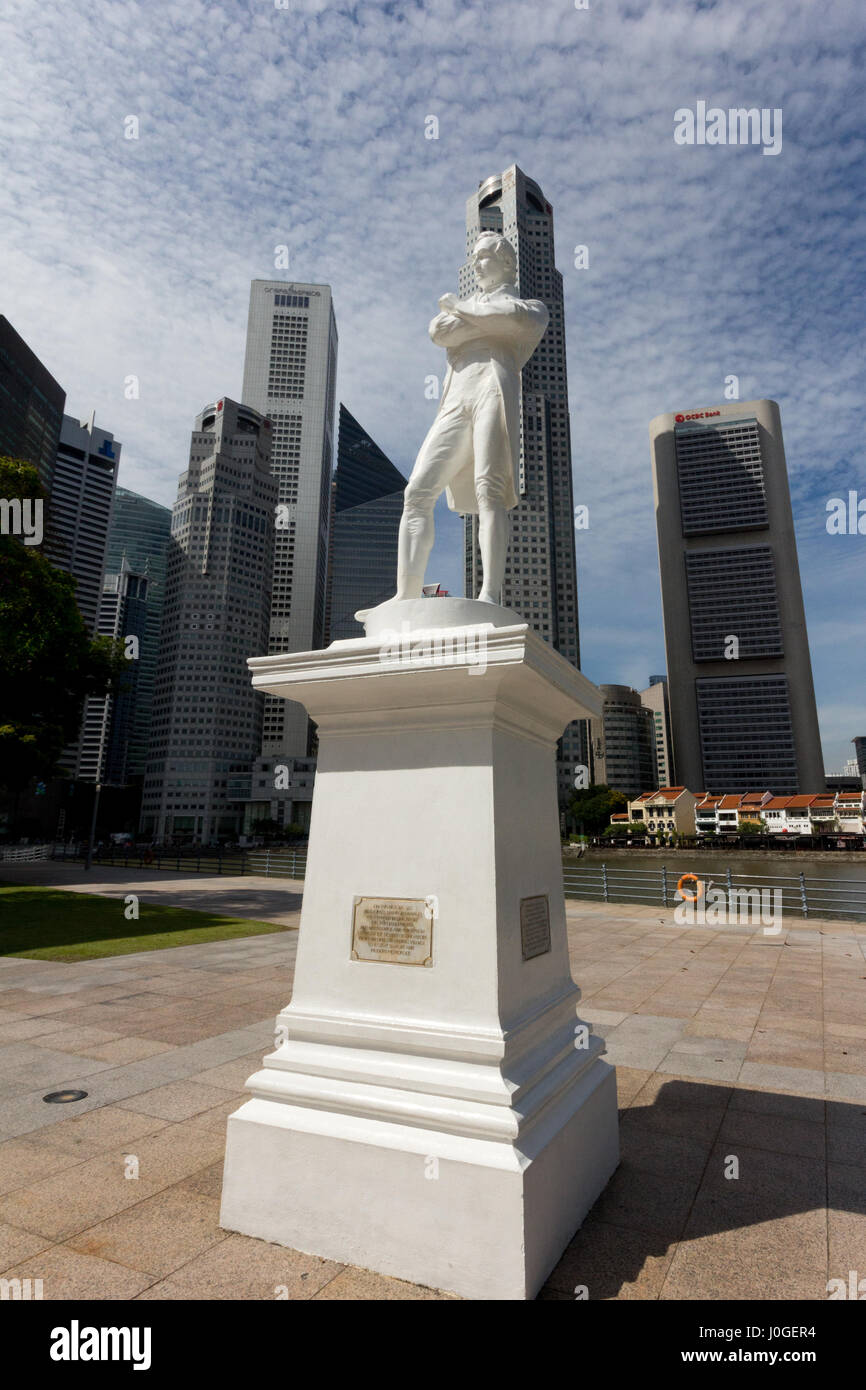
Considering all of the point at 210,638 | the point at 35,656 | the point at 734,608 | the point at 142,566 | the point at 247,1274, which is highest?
the point at 142,566

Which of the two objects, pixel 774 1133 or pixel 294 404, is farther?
pixel 294 404

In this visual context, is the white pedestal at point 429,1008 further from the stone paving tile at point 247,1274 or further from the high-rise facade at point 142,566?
the high-rise facade at point 142,566

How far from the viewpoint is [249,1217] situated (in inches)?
112

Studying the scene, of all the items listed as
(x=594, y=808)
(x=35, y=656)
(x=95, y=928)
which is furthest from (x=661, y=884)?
(x=594, y=808)

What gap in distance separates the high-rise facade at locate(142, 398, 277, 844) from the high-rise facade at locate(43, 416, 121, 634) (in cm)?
1693

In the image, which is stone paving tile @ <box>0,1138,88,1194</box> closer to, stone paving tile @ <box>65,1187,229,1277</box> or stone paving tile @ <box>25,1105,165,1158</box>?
stone paving tile @ <box>25,1105,165,1158</box>

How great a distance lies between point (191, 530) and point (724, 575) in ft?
293

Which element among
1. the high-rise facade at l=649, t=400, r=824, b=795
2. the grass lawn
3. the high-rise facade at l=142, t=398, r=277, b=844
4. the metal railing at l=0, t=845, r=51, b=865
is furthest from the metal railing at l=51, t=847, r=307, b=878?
the high-rise facade at l=649, t=400, r=824, b=795

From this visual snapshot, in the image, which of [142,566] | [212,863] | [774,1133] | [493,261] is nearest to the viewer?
[774,1133]

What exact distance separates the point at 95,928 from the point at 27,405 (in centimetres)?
7047

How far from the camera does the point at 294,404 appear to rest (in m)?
146

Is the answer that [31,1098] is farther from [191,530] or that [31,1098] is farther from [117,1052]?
[191,530]

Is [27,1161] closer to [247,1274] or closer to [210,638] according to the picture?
[247,1274]
